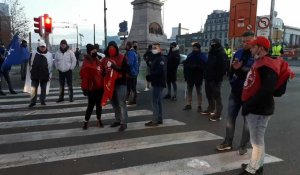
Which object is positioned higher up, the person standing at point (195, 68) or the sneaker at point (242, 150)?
the person standing at point (195, 68)

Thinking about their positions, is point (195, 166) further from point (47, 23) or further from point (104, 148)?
point (47, 23)

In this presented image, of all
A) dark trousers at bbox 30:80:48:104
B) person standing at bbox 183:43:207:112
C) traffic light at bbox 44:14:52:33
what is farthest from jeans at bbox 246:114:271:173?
traffic light at bbox 44:14:52:33

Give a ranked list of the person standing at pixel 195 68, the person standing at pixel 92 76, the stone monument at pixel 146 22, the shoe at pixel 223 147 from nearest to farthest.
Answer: the shoe at pixel 223 147, the person standing at pixel 92 76, the person standing at pixel 195 68, the stone monument at pixel 146 22

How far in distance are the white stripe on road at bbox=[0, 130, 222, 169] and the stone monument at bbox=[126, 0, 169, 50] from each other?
1738 centimetres

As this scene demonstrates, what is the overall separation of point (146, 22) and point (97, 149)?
18883 mm

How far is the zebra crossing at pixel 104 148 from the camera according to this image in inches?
187

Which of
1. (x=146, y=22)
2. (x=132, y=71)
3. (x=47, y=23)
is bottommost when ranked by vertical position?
(x=132, y=71)

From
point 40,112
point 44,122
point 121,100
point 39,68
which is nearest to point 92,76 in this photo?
point 121,100

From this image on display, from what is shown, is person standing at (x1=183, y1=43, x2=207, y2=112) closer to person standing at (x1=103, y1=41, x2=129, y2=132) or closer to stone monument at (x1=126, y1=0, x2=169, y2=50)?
person standing at (x1=103, y1=41, x2=129, y2=132)

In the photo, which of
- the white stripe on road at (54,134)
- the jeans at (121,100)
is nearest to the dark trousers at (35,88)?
the white stripe on road at (54,134)

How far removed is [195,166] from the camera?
487 centimetres

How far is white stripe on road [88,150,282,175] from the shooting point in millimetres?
4617

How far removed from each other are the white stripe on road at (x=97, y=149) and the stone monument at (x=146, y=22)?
17.4 metres

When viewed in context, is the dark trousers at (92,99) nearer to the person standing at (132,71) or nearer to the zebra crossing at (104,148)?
the zebra crossing at (104,148)
